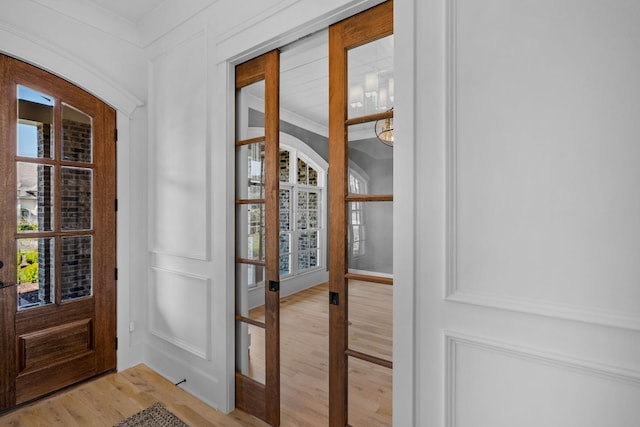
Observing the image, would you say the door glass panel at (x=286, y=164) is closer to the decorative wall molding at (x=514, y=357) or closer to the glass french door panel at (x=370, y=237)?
the glass french door panel at (x=370, y=237)

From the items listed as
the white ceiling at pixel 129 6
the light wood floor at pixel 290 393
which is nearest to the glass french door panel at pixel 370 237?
the light wood floor at pixel 290 393

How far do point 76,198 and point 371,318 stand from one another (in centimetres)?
237

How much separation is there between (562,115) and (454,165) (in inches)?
14.3

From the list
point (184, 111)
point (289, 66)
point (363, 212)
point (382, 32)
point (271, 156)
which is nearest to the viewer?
point (382, 32)

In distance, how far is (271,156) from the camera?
6.32 ft

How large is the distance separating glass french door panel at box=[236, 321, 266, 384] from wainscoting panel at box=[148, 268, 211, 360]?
221 mm

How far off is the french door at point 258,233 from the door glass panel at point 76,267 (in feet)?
4.23

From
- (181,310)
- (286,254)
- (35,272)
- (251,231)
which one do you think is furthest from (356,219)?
(286,254)

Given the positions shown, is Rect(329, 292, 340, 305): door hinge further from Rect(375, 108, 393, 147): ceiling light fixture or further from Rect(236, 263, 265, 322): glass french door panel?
Rect(375, 108, 393, 147): ceiling light fixture

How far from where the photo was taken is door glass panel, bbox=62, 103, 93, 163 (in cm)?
231

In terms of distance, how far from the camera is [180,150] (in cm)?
236

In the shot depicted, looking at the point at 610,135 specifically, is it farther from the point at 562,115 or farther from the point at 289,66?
the point at 289,66

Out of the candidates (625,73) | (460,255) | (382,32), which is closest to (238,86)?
(382,32)

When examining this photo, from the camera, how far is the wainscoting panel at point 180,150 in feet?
7.20
